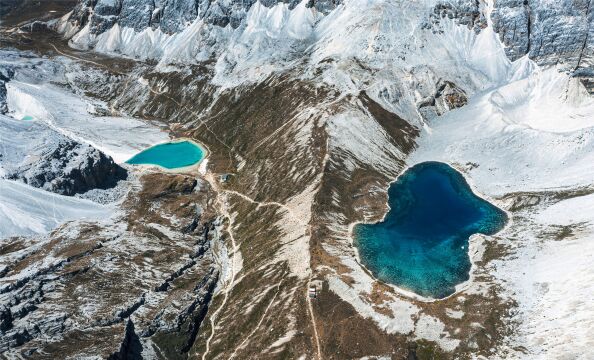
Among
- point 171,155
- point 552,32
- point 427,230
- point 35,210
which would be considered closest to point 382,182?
point 427,230

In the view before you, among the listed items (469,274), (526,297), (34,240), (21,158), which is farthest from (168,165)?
(526,297)

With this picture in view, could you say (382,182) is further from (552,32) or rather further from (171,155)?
(552,32)

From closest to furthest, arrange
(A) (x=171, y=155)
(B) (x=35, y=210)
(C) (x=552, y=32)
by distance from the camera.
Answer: (B) (x=35, y=210)
(A) (x=171, y=155)
(C) (x=552, y=32)

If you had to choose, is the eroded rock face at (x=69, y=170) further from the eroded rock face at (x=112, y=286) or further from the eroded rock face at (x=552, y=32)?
the eroded rock face at (x=552, y=32)

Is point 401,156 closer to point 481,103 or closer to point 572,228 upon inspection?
point 481,103

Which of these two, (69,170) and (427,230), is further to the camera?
(69,170)
